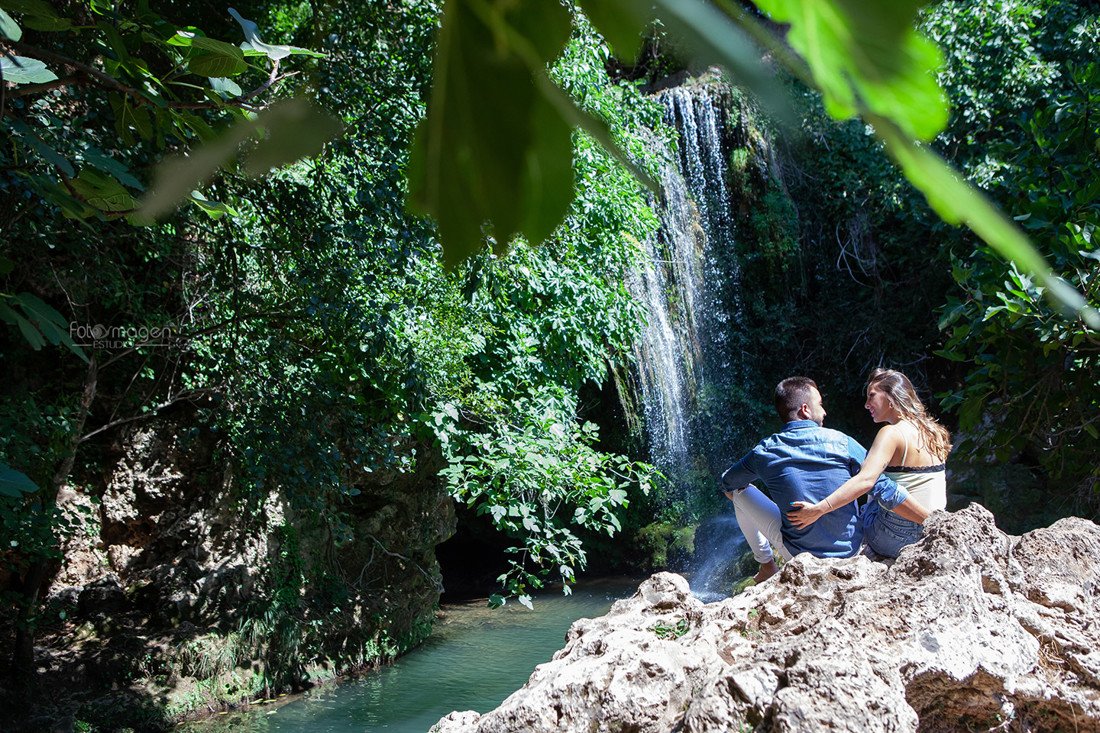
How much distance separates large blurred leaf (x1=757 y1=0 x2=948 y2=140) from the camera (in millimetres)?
161

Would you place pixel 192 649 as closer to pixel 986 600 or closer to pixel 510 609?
pixel 510 609

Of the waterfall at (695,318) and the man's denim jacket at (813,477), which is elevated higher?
the waterfall at (695,318)

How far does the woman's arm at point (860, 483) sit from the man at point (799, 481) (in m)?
0.08

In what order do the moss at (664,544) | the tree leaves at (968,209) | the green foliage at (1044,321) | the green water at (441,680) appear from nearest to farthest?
the tree leaves at (968,209)
the green foliage at (1044,321)
the green water at (441,680)
the moss at (664,544)

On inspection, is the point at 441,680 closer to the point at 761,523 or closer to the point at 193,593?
the point at 193,593

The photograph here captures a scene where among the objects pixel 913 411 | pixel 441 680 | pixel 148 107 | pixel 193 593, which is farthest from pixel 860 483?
pixel 193 593

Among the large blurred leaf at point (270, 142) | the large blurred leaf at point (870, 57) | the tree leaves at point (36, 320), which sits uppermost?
the tree leaves at point (36, 320)

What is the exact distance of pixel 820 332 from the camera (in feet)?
31.3

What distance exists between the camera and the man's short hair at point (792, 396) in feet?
10.2

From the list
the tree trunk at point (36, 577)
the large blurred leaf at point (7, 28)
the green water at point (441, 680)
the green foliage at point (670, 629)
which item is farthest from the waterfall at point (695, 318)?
the large blurred leaf at point (7, 28)

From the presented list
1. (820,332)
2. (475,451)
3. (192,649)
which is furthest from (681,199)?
(192,649)

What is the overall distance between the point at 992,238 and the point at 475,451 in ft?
19.0

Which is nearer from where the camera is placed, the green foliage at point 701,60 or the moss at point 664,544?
the green foliage at point 701,60

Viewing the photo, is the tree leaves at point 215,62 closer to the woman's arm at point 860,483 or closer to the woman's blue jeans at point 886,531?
the woman's arm at point 860,483
